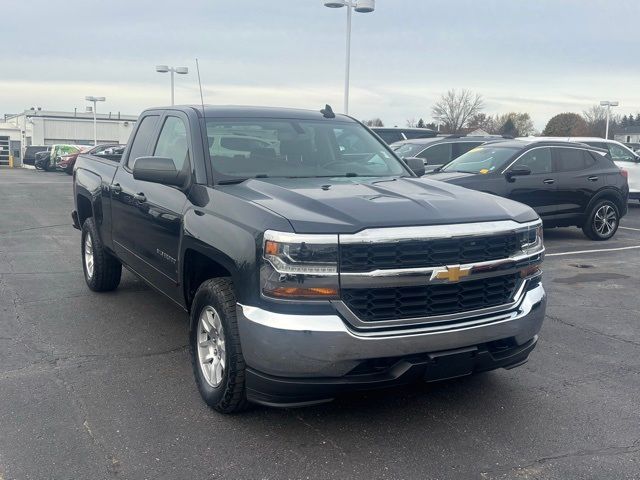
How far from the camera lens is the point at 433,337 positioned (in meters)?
3.55

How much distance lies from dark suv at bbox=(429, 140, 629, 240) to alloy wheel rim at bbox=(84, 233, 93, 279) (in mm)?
5638

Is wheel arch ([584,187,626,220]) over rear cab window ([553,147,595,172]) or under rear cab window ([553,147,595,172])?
under

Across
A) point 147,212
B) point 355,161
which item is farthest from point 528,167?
point 147,212

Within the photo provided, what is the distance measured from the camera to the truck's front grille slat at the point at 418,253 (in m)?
3.46

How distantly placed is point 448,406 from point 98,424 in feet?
6.93

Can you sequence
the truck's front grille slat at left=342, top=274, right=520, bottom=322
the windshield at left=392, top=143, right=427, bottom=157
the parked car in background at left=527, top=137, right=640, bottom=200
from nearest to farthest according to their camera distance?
the truck's front grille slat at left=342, top=274, right=520, bottom=322, the windshield at left=392, top=143, right=427, bottom=157, the parked car in background at left=527, top=137, right=640, bottom=200

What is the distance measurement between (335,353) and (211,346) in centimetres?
109

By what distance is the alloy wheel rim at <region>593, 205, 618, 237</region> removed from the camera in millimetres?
11408

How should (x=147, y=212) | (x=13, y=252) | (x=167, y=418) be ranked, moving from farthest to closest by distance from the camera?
1. (x=13, y=252)
2. (x=147, y=212)
3. (x=167, y=418)

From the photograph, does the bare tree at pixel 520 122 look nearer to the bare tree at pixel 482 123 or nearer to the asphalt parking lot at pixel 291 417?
the bare tree at pixel 482 123

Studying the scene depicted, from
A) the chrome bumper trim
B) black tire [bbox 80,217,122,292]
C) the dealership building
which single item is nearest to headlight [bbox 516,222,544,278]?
the chrome bumper trim

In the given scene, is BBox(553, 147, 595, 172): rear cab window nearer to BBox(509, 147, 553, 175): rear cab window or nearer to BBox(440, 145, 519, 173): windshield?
BBox(509, 147, 553, 175): rear cab window

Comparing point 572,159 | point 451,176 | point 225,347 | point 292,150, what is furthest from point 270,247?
point 572,159

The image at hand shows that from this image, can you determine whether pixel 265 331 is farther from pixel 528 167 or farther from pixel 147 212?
pixel 528 167
